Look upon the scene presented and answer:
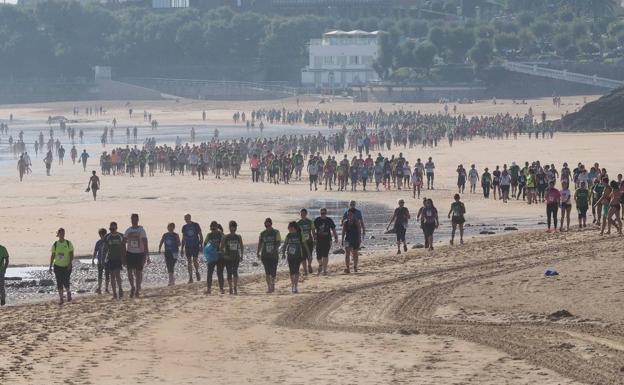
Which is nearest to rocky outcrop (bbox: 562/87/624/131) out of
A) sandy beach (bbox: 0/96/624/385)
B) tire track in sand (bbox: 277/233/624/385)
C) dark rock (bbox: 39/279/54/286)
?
sandy beach (bbox: 0/96/624/385)

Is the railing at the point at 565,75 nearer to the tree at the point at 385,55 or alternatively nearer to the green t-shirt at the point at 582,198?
the tree at the point at 385,55

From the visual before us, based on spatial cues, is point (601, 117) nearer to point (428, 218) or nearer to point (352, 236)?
point (428, 218)

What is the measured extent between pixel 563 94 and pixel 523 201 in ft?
309

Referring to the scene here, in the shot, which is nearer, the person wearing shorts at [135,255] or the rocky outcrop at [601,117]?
the person wearing shorts at [135,255]

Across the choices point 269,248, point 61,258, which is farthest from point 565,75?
point 61,258

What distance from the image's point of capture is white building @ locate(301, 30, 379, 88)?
153m

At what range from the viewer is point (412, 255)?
28359 mm

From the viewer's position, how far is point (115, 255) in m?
23.3

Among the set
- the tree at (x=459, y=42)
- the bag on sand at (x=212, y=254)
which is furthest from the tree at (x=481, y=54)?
the bag on sand at (x=212, y=254)

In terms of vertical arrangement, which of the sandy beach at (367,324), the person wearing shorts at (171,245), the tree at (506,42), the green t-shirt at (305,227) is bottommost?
the sandy beach at (367,324)

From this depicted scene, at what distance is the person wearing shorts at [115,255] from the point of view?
23.2 metres

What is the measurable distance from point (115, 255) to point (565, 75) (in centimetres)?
11550

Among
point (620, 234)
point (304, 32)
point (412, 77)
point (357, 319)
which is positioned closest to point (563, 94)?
point (412, 77)

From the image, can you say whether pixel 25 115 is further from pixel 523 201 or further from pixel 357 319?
pixel 357 319
